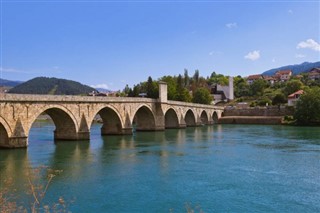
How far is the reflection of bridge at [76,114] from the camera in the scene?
28.9 meters

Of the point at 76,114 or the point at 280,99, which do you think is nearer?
the point at 76,114

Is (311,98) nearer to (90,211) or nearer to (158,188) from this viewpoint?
(158,188)

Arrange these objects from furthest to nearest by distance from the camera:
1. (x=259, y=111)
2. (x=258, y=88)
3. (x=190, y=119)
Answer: (x=258, y=88)
(x=259, y=111)
(x=190, y=119)

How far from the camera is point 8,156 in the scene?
26.2 meters

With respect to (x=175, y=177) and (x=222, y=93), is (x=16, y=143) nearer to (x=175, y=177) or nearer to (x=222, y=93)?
(x=175, y=177)

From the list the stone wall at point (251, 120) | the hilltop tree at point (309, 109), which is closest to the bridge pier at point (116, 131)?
the hilltop tree at point (309, 109)

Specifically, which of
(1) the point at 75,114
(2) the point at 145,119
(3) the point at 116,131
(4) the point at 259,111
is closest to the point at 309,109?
(4) the point at 259,111

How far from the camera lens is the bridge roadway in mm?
28875

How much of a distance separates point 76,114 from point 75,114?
0.14 meters

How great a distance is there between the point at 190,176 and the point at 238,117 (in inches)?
2320

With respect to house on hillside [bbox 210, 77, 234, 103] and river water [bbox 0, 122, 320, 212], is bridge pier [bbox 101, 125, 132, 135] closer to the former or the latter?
river water [bbox 0, 122, 320, 212]

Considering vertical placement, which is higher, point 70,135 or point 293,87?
point 293,87

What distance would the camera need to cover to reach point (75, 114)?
118 feet

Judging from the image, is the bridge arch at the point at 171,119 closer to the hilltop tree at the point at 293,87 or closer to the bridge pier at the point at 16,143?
the bridge pier at the point at 16,143
